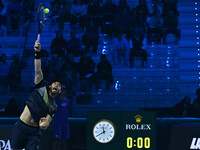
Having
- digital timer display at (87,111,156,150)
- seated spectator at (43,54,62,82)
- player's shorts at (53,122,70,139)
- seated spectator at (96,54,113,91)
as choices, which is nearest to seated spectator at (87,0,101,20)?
seated spectator at (96,54,113,91)

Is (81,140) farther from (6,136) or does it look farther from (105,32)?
(105,32)

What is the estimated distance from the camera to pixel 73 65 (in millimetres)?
11000

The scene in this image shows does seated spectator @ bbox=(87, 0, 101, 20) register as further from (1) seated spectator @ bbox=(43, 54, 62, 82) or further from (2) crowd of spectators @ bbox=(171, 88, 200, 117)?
(2) crowd of spectators @ bbox=(171, 88, 200, 117)

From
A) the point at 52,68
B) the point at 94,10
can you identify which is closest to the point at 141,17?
the point at 94,10

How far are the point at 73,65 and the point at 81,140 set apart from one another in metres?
2.41

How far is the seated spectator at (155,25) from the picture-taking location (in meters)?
11.4

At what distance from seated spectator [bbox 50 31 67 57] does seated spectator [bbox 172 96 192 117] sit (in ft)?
10.5

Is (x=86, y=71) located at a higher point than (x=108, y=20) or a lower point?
lower

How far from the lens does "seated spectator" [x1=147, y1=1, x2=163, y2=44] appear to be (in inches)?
447

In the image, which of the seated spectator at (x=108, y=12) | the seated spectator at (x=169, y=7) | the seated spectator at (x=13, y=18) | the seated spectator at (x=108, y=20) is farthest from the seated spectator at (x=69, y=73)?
the seated spectator at (x=169, y=7)

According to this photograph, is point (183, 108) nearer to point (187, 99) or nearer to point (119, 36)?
point (187, 99)

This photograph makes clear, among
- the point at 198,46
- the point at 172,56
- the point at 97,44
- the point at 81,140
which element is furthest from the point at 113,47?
the point at 81,140

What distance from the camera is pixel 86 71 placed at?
35.5 feet

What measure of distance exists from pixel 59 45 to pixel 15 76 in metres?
1.37
